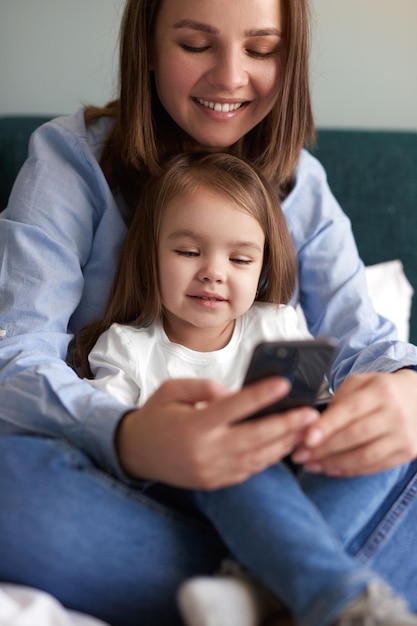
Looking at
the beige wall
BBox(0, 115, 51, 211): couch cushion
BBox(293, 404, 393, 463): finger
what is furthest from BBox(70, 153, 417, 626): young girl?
the beige wall

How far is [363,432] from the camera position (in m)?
1.02

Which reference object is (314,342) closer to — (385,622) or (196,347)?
(385,622)

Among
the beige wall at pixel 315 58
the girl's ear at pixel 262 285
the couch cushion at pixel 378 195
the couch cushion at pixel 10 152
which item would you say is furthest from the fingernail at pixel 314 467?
the beige wall at pixel 315 58

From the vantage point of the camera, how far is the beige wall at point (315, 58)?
200 centimetres

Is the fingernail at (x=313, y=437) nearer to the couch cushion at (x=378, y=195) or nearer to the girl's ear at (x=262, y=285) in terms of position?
the girl's ear at (x=262, y=285)

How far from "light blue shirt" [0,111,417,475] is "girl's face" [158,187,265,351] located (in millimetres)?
155

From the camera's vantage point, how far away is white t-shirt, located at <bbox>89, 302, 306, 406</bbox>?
132 cm

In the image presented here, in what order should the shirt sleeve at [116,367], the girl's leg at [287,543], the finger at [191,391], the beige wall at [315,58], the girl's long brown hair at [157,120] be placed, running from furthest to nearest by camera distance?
A: the beige wall at [315,58] < the girl's long brown hair at [157,120] < the shirt sleeve at [116,367] < the finger at [191,391] < the girl's leg at [287,543]

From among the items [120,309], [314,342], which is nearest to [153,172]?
[120,309]

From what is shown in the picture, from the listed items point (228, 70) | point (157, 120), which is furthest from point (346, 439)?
point (157, 120)

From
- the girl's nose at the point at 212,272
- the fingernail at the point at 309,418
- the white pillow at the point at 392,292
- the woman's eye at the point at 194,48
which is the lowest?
the white pillow at the point at 392,292

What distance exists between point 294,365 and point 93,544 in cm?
Answer: 31

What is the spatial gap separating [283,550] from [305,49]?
0.86 m

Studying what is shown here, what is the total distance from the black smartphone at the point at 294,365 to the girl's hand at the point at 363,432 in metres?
0.04
